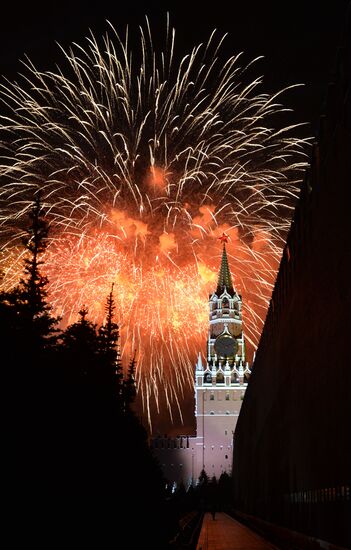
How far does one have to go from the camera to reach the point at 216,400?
161m

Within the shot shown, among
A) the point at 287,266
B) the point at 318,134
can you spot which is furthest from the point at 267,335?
the point at 318,134

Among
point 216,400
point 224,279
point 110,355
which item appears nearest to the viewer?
point 110,355

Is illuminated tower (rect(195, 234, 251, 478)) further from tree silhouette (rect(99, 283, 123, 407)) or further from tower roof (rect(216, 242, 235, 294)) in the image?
tree silhouette (rect(99, 283, 123, 407))

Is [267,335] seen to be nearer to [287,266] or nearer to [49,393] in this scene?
[287,266]

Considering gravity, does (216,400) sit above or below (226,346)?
below

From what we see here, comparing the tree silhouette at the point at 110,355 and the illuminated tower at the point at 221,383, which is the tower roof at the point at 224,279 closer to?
the illuminated tower at the point at 221,383

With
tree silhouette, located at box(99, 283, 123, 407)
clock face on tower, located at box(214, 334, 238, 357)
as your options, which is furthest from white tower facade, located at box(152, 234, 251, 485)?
tree silhouette, located at box(99, 283, 123, 407)

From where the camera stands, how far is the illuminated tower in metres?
154

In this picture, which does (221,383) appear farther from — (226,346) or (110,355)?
(110,355)

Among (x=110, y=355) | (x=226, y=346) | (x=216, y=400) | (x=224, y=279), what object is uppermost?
(x=224, y=279)

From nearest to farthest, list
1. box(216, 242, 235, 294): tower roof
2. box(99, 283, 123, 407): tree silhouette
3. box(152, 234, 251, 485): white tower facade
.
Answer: box(99, 283, 123, 407): tree silhouette → box(152, 234, 251, 485): white tower facade → box(216, 242, 235, 294): tower roof

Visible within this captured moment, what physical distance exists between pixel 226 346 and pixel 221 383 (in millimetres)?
7869

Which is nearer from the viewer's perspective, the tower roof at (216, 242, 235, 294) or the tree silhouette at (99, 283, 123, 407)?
the tree silhouette at (99, 283, 123, 407)

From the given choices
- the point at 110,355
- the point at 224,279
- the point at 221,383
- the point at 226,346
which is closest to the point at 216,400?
the point at 221,383
